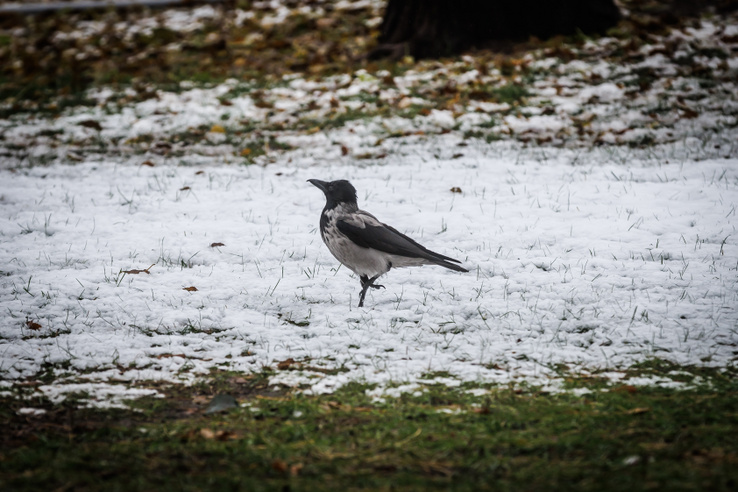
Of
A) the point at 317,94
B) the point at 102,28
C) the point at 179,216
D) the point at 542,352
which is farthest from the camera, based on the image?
the point at 102,28

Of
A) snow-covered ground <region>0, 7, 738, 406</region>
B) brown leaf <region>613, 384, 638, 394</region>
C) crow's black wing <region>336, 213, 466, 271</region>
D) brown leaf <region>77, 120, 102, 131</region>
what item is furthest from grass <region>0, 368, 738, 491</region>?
brown leaf <region>77, 120, 102, 131</region>

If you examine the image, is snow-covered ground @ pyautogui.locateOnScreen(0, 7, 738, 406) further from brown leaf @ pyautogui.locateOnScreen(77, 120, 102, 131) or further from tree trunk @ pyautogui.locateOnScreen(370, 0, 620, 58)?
tree trunk @ pyautogui.locateOnScreen(370, 0, 620, 58)

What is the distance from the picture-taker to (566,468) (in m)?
2.70

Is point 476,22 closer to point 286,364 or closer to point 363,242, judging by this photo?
point 363,242

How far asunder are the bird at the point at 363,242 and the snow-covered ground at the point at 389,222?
318 mm

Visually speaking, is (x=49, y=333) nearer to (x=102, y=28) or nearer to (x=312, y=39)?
(x=312, y=39)

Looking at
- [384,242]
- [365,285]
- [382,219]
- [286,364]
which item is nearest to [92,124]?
[382,219]

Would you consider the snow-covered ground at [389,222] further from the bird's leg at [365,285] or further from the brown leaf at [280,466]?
the brown leaf at [280,466]

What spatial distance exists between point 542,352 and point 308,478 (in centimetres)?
189

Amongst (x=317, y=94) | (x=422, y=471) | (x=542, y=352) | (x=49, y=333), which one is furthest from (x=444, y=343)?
(x=317, y=94)

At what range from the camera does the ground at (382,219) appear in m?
3.67

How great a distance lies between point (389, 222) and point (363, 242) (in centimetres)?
173

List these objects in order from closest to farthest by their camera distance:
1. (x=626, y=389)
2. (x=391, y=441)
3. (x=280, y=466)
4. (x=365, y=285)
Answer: (x=280, y=466) → (x=391, y=441) → (x=626, y=389) → (x=365, y=285)

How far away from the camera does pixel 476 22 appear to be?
11023mm
